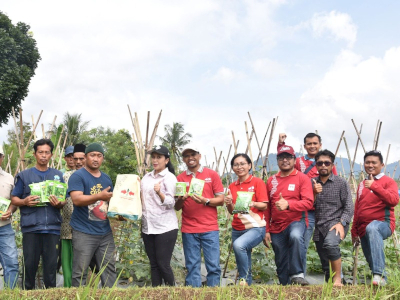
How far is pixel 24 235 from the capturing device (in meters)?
4.11

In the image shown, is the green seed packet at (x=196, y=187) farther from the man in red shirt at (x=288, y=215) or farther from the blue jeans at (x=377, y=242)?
the blue jeans at (x=377, y=242)

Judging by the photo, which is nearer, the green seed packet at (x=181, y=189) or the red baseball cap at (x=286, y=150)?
the green seed packet at (x=181, y=189)

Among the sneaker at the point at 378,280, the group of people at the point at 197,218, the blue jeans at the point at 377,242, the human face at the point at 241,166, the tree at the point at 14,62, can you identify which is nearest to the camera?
the sneaker at the point at 378,280

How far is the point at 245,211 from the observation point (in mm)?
4242

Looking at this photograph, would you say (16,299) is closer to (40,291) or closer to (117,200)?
(40,291)

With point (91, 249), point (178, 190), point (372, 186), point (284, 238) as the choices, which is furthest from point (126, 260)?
point (372, 186)

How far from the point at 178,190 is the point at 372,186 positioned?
2.00 meters

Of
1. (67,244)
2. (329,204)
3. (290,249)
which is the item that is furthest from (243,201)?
(67,244)

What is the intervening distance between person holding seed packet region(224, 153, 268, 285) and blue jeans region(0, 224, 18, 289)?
234cm

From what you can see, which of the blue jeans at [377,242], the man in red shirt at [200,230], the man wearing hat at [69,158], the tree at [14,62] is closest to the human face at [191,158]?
the man in red shirt at [200,230]

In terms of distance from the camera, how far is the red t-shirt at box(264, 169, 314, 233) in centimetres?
416

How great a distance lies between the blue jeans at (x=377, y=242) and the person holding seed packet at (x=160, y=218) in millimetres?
2017

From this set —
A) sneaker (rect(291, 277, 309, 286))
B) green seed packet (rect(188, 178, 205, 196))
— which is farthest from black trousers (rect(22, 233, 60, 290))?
sneaker (rect(291, 277, 309, 286))

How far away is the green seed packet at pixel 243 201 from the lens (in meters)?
4.22
